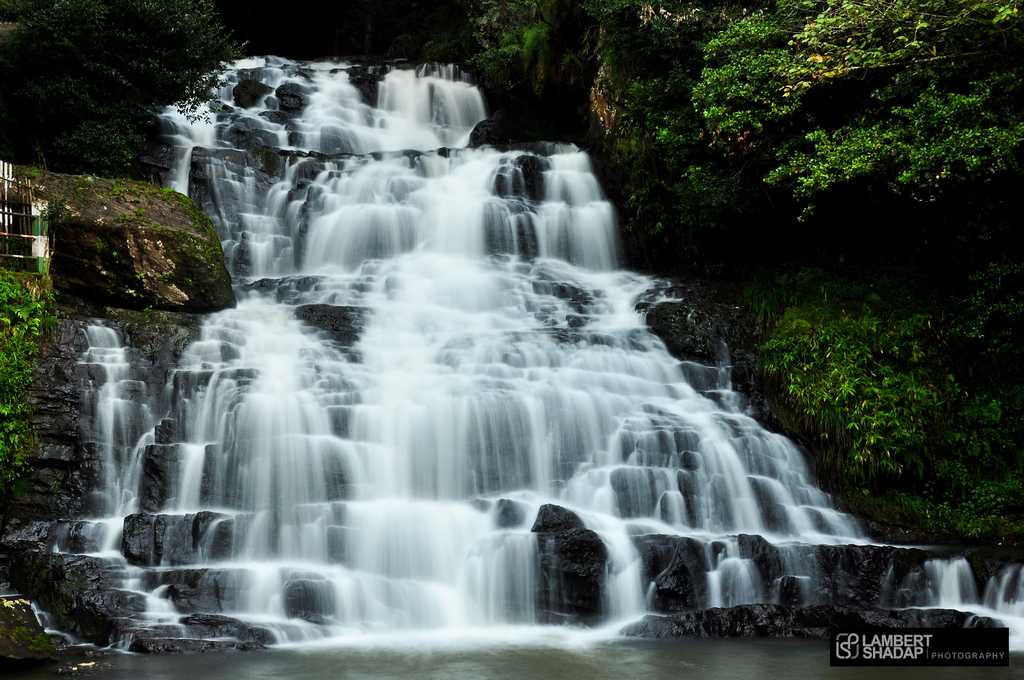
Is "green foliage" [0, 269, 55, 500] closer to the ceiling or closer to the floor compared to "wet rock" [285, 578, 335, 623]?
closer to the ceiling

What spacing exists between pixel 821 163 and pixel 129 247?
987 cm

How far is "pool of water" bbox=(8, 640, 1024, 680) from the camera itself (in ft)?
24.8

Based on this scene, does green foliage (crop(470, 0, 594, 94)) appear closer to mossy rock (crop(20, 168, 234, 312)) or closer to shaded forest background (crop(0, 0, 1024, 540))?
shaded forest background (crop(0, 0, 1024, 540))

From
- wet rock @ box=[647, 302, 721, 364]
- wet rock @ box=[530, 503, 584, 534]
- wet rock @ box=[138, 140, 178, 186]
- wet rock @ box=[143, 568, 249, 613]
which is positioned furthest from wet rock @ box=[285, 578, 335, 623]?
wet rock @ box=[138, 140, 178, 186]

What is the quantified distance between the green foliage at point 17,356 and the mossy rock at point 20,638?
120 inches

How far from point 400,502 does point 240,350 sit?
3.73 metres

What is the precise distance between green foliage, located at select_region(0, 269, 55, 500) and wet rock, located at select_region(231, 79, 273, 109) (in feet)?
37.7

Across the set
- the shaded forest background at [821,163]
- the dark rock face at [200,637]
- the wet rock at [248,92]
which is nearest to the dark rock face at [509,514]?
the dark rock face at [200,637]

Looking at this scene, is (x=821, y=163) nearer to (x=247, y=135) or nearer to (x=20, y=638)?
(x=20, y=638)

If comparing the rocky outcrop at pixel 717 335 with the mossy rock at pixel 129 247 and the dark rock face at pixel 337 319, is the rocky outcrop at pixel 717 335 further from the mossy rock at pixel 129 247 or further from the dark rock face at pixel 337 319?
the mossy rock at pixel 129 247

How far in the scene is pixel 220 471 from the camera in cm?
1093

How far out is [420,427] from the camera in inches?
468

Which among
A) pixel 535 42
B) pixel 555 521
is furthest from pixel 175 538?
pixel 535 42

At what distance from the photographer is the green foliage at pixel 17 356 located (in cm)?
1073
